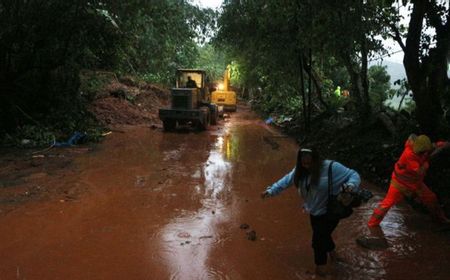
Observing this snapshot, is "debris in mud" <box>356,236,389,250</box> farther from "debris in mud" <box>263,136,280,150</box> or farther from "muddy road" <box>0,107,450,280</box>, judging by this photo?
"debris in mud" <box>263,136,280,150</box>

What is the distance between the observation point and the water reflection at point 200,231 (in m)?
5.16

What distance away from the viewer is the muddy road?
16.8 ft

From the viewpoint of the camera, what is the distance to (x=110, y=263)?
17.2ft

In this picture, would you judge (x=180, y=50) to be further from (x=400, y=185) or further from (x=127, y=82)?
(x=400, y=185)

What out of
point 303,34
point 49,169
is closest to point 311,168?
point 49,169

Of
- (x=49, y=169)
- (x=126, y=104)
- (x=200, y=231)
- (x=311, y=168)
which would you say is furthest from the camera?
(x=126, y=104)

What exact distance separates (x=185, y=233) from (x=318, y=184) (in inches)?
97.0

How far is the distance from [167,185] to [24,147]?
619 cm

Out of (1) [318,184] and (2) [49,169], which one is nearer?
(1) [318,184]

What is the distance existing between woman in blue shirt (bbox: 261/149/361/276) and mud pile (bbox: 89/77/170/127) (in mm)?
15634

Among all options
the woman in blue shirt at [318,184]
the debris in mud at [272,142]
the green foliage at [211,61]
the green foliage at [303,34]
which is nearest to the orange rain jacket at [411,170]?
the woman in blue shirt at [318,184]

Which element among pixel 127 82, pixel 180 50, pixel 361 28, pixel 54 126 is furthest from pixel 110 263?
pixel 180 50

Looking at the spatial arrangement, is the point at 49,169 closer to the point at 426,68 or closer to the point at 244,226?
the point at 244,226

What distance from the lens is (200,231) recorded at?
6484 mm
